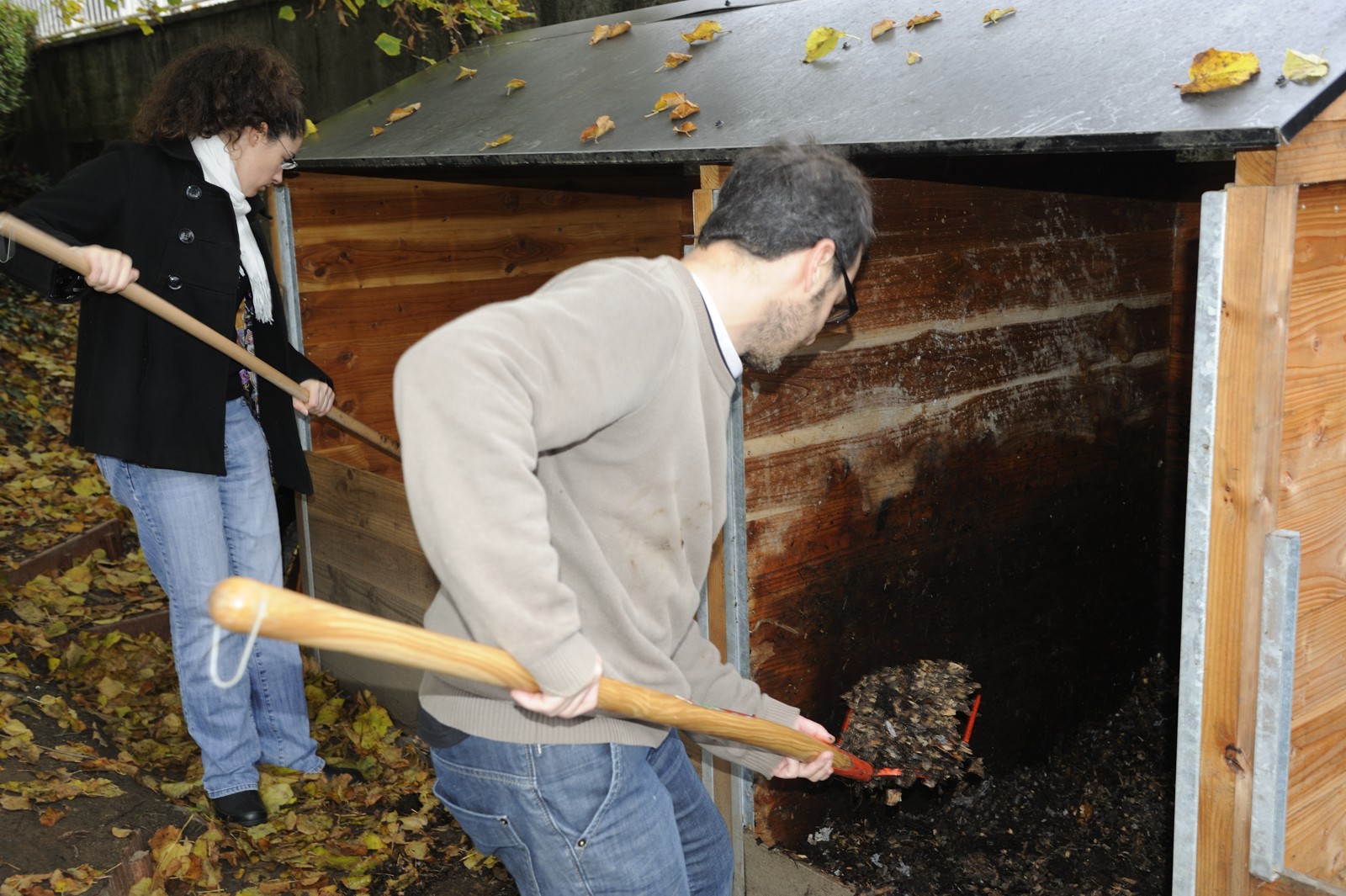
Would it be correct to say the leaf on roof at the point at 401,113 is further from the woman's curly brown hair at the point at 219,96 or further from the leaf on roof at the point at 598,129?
the leaf on roof at the point at 598,129

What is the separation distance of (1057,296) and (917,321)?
2.45 feet

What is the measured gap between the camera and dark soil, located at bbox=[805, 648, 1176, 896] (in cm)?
363

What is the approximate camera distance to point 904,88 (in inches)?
105

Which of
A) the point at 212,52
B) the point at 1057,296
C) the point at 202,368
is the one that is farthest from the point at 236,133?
the point at 1057,296

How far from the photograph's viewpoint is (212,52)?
3.39 meters

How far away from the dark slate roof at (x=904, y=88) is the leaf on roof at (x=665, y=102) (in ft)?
0.15

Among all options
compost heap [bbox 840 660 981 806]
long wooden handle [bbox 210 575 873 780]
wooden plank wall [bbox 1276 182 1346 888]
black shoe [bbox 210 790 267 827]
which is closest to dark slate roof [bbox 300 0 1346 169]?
wooden plank wall [bbox 1276 182 1346 888]

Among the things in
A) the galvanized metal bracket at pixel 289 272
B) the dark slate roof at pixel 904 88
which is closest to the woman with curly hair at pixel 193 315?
the dark slate roof at pixel 904 88

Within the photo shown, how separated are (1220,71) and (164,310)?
2.64 meters

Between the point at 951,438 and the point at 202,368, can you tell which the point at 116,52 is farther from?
the point at 951,438

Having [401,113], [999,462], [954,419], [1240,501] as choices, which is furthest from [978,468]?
[401,113]

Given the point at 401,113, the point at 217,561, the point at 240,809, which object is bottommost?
the point at 240,809

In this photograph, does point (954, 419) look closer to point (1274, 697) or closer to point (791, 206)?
point (1274, 697)

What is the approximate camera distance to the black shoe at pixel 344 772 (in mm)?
4207
